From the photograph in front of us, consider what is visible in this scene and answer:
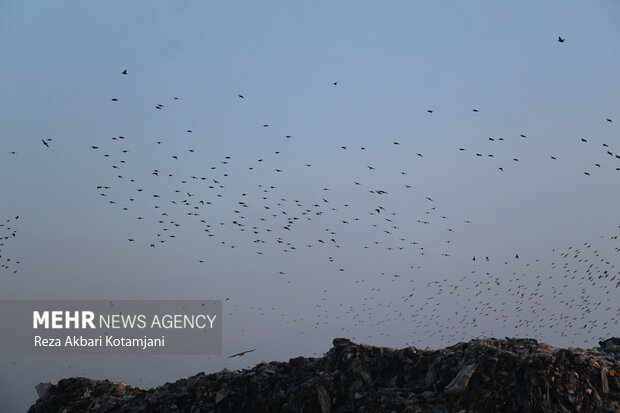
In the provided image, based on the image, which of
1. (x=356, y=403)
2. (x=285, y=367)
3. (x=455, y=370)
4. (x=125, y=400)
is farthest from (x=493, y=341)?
(x=125, y=400)

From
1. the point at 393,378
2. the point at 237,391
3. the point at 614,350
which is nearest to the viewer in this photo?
the point at 393,378

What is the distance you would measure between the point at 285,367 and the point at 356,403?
2.53 metres

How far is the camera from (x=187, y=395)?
45.5 feet

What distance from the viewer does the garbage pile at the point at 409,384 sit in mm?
10914

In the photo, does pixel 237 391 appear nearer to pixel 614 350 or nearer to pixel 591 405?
pixel 591 405

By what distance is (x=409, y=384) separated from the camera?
1214cm

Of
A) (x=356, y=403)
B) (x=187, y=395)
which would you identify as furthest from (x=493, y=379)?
(x=187, y=395)

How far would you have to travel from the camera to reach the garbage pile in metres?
10.9

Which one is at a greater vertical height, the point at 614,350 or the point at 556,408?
the point at 614,350

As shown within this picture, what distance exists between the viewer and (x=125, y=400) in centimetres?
1473

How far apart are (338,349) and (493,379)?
3.50m

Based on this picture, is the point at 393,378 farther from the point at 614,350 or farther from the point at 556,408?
the point at 614,350

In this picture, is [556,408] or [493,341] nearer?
[556,408]

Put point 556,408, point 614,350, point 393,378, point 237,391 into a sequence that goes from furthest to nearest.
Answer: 1. point 614,350
2. point 237,391
3. point 393,378
4. point 556,408
